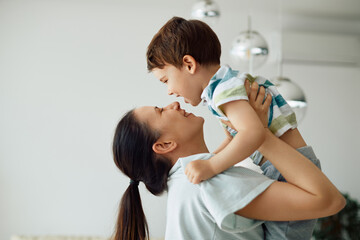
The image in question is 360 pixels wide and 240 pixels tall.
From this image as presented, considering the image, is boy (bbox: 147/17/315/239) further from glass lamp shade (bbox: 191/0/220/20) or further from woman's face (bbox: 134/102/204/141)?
glass lamp shade (bbox: 191/0/220/20)

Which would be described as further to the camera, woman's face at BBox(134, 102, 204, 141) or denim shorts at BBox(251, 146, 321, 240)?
woman's face at BBox(134, 102, 204, 141)

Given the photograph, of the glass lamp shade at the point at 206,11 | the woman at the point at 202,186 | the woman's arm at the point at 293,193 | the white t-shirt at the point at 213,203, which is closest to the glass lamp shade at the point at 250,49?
the glass lamp shade at the point at 206,11

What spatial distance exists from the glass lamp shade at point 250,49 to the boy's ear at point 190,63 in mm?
1794

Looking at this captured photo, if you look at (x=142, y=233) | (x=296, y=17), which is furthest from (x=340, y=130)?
(x=142, y=233)

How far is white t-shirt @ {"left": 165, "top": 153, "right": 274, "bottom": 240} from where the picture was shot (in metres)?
1.06

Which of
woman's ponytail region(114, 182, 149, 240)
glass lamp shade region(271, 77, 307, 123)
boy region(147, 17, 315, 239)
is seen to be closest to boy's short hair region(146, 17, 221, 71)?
boy region(147, 17, 315, 239)

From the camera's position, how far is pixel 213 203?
1.06 m

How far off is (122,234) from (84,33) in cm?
366

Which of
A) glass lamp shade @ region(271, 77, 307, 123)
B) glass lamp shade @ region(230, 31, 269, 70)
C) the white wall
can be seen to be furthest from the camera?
the white wall

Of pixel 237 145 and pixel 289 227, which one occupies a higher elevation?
pixel 237 145

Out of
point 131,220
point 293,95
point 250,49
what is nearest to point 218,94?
point 131,220

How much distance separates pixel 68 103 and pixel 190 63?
368 centimetres

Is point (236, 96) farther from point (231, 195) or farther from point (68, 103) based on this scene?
point (68, 103)

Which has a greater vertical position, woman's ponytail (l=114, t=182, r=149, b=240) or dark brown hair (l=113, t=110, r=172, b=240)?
dark brown hair (l=113, t=110, r=172, b=240)
